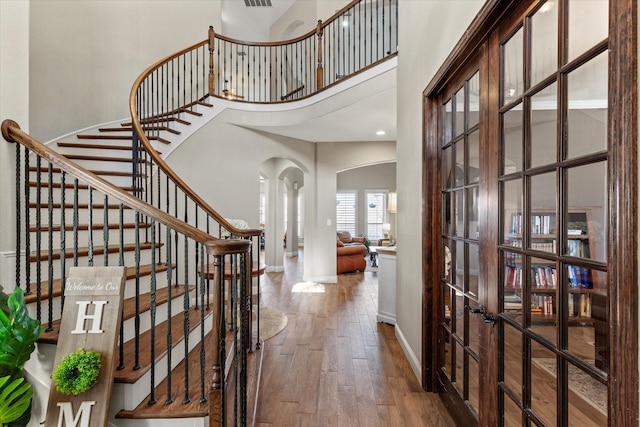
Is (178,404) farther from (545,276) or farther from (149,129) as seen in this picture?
(149,129)

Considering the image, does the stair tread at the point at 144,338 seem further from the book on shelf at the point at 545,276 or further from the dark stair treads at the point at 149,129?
the dark stair treads at the point at 149,129

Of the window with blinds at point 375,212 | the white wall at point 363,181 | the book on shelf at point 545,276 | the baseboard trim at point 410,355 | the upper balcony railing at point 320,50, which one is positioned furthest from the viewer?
the window with blinds at point 375,212

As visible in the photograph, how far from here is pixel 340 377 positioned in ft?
8.14

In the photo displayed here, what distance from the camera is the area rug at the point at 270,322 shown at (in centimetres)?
337

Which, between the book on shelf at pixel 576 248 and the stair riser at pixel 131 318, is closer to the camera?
the book on shelf at pixel 576 248

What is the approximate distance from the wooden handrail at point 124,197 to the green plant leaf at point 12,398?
3.03 ft

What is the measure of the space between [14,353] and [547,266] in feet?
7.57

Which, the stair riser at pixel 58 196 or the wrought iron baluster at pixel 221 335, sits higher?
the stair riser at pixel 58 196

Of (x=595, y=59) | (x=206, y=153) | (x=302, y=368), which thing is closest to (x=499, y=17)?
(x=595, y=59)

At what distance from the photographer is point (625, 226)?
744 millimetres

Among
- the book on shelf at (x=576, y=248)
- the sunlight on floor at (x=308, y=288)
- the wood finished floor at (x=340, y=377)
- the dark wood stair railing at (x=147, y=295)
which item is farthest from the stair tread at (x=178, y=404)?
the sunlight on floor at (x=308, y=288)

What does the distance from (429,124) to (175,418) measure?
2457 millimetres

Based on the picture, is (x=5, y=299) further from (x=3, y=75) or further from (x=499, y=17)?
(x=499, y=17)

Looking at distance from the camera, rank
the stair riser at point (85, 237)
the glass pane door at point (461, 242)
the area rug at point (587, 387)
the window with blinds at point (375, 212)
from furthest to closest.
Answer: the window with blinds at point (375, 212) → the stair riser at point (85, 237) → the glass pane door at point (461, 242) → the area rug at point (587, 387)
